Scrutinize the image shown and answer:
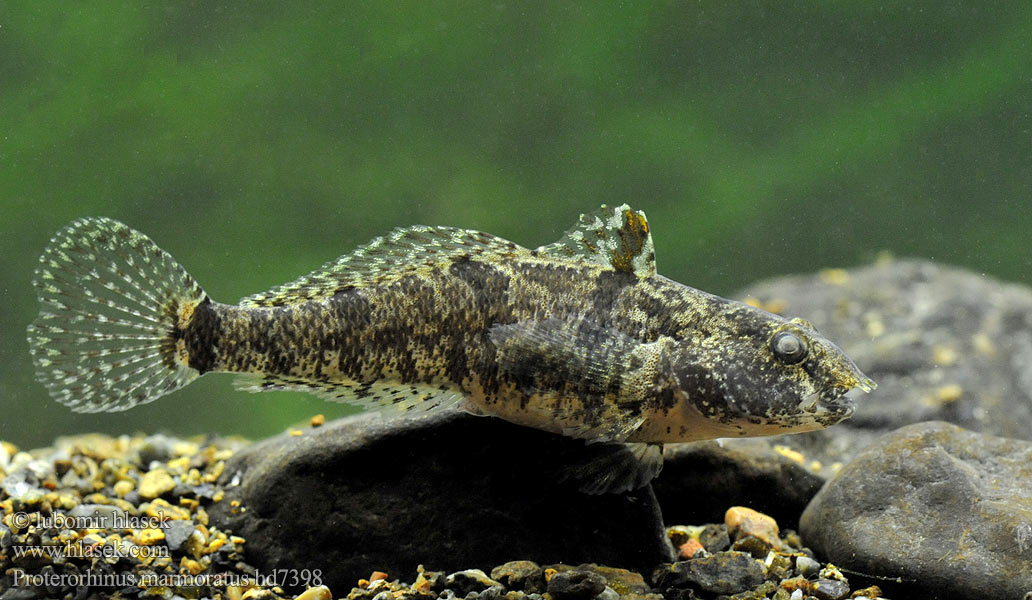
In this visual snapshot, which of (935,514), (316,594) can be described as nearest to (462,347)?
(316,594)

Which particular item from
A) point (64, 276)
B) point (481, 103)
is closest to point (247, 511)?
point (64, 276)

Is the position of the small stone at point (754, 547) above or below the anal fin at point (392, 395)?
below

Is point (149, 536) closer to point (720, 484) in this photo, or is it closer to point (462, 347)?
point (462, 347)

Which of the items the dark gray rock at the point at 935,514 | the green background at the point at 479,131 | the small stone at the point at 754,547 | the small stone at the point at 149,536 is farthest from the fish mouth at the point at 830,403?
the green background at the point at 479,131

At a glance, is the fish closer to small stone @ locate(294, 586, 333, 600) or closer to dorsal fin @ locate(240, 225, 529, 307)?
dorsal fin @ locate(240, 225, 529, 307)

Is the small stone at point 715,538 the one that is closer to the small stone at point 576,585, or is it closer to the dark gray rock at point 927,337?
the small stone at point 576,585

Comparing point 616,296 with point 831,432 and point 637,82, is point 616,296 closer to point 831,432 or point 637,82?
point 831,432
